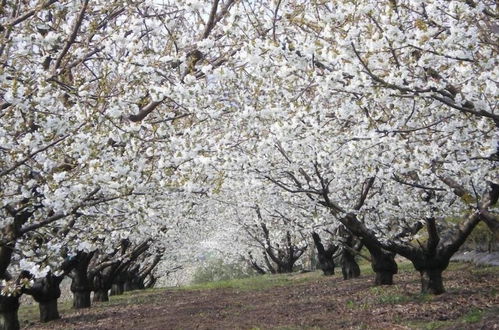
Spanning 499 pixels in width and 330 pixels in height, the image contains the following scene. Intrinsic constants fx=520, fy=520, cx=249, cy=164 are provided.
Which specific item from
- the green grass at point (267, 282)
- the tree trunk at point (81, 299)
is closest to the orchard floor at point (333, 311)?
the tree trunk at point (81, 299)

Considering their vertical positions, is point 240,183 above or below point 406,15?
below

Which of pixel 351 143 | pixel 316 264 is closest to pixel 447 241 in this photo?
pixel 351 143

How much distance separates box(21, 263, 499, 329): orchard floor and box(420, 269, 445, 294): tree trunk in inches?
11.9

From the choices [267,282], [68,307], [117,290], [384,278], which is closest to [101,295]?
[68,307]

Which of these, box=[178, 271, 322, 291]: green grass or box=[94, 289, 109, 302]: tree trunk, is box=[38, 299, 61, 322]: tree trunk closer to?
box=[94, 289, 109, 302]: tree trunk

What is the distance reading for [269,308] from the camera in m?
18.2

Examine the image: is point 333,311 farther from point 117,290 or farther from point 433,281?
point 117,290

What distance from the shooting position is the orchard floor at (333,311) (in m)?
11.8

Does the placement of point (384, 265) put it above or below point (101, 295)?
above

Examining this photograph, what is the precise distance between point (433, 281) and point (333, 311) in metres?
3.01

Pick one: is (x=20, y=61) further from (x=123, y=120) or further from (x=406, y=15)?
(x=406, y=15)

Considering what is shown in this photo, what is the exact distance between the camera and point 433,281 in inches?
574

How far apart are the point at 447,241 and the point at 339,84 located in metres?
8.47

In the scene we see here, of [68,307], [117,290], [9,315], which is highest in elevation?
[9,315]
